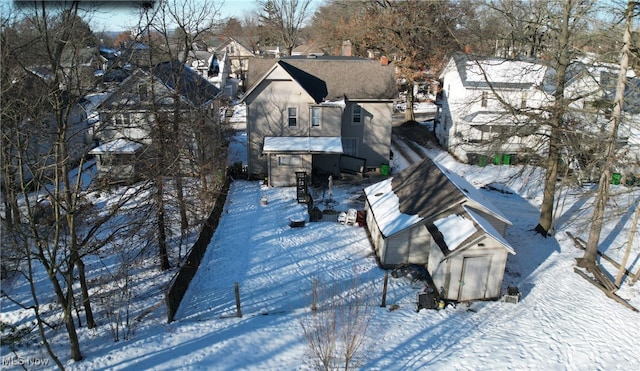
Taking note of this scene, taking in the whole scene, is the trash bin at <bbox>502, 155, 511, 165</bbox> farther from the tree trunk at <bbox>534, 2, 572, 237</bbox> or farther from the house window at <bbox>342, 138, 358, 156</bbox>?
the tree trunk at <bbox>534, 2, 572, 237</bbox>

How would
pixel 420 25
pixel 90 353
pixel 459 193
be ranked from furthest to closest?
pixel 420 25, pixel 459 193, pixel 90 353

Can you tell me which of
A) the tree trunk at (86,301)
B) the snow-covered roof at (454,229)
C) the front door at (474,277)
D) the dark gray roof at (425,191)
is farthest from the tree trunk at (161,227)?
the front door at (474,277)

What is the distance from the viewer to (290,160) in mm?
28703

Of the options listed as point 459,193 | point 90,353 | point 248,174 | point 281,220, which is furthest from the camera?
point 248,174

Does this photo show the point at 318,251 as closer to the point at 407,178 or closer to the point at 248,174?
the point at 407,178

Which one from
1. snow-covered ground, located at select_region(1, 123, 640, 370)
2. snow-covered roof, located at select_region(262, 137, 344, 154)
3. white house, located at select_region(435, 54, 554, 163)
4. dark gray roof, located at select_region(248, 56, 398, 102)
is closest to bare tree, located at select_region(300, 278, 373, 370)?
snow-covered ground, located at select_region(1, 123, 640, 370)

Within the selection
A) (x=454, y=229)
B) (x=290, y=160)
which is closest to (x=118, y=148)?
(x=290, y=160)

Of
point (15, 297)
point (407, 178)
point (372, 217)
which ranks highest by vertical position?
point (407, 178)

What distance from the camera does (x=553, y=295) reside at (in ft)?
55.1

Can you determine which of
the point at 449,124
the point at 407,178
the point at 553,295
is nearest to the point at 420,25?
the point at 449,124

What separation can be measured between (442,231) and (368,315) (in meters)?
4.75

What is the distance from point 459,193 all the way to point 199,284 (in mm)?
10807

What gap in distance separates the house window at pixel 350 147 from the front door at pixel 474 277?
17.8 m

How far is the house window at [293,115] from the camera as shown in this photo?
1179 inches
